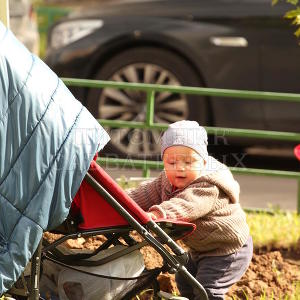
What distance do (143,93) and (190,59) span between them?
45 cm

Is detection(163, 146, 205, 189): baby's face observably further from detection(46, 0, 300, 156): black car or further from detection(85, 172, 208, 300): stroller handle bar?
detection(46, 0, 300, 156): black car

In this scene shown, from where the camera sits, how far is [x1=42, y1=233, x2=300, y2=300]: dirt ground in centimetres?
564

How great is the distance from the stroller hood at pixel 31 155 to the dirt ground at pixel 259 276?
1.30m

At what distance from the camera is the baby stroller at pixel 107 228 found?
15.0ft

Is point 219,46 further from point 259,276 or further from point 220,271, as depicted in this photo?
point 220,271

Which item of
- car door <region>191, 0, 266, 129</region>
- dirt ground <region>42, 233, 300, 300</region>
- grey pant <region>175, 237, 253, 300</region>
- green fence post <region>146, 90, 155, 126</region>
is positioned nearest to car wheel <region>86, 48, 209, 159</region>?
car door <region>191, 0, 266, 129</region>

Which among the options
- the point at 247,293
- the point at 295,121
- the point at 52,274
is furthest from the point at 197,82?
the point at 52,274

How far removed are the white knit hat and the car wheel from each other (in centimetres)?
385

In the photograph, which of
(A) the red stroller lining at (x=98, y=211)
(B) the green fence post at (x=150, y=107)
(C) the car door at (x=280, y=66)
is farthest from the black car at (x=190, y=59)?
(A) the red stroller lining at (x=98, y=211)

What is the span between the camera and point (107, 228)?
4.64m

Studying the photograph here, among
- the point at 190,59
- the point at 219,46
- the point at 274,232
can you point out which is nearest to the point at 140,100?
the point at 190,59

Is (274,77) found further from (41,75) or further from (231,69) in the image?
(41,75)

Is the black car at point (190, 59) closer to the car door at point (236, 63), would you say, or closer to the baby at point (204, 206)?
the car door at point (236, 63)

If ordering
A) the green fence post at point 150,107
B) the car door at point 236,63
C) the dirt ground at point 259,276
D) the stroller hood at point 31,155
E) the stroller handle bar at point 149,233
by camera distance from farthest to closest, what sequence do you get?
the car door at point 236,63
the green fence post at point 150,107
the dirt ground at point 259,276
the stroller handle bar at point 149,233
the stroller hood at point 31,155
